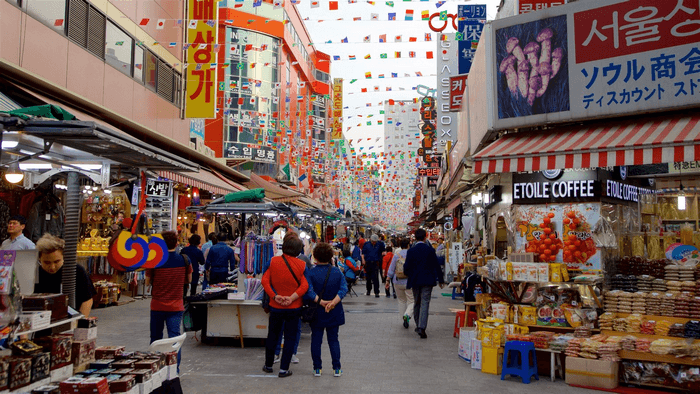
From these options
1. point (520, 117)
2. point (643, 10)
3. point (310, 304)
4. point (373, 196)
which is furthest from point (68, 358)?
point (373, 196)

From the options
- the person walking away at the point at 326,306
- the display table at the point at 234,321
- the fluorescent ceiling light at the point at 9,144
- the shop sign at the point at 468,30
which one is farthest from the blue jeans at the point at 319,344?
the shop sign at the point at 468,30

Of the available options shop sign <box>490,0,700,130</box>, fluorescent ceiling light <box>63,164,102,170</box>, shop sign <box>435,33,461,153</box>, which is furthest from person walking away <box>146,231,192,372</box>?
shop sign <box>435,33,461,153</box>

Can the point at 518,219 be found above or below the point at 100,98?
below

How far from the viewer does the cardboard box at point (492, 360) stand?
7809mm

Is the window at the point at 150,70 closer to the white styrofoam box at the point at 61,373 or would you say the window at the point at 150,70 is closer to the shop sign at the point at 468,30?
the shop sign at the point at 468,30

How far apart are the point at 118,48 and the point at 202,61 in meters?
3.23

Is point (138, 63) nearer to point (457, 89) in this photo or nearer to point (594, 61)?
point (457, 89)

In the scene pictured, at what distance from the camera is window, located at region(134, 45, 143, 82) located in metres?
15.8

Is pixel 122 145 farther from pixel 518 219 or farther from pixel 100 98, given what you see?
pixel 100 98

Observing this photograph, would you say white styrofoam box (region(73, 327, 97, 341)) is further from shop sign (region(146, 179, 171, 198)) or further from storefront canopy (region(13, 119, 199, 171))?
shop sign (region(146, 179, 171, 198))

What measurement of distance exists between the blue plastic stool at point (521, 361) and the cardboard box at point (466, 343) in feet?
2.42

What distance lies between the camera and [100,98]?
1352 centimetres

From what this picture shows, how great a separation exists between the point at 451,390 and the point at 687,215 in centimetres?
905

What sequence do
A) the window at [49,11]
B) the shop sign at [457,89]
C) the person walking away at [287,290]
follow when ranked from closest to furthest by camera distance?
the person walking away at [287,290], the window at [49,11], the shop sign at [457,89]
